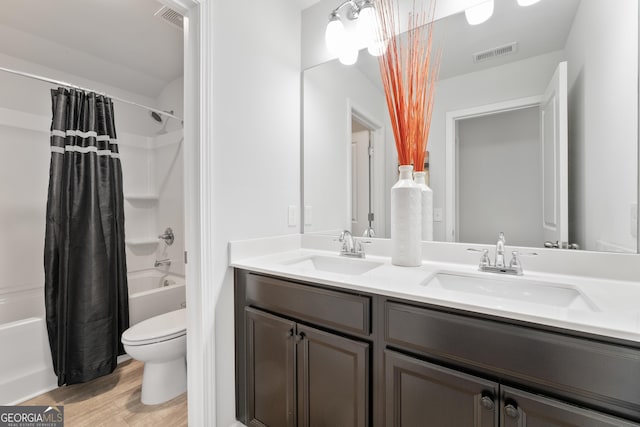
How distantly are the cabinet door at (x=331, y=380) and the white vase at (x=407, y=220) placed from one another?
1.59ft

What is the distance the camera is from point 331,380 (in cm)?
105

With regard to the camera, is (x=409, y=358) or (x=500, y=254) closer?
(x=409, y=358)

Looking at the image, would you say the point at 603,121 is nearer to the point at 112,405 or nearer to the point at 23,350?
the point at 112,405

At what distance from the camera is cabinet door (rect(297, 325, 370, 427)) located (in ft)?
3.20

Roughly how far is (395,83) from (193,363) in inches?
63.2

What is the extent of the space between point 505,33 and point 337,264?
1323mm

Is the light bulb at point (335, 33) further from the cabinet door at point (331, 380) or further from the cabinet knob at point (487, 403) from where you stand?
the cabinet knob at point (487, 403)

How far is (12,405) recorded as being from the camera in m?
1.61

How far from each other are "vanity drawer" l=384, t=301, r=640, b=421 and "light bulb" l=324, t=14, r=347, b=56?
1478mm

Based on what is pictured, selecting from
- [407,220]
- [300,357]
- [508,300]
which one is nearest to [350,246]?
[407,220]

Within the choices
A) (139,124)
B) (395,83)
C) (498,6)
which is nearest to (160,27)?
(139,124)

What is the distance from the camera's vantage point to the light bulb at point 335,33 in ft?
5.19

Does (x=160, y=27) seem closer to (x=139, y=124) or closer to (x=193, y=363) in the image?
(x=139, y=124)

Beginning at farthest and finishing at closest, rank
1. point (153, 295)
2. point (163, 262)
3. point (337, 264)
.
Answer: point (163, 262), point (153, 295), point (337, 264)
